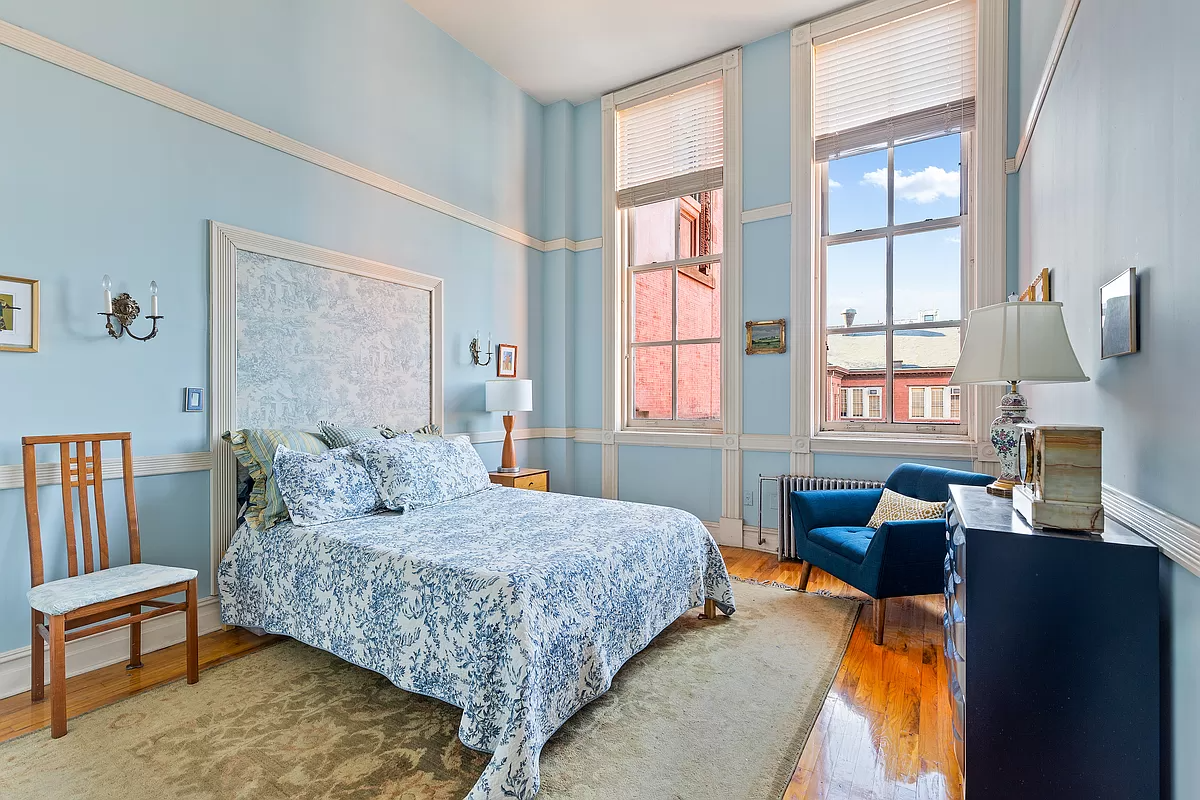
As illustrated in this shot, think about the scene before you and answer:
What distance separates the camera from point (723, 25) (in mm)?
4152

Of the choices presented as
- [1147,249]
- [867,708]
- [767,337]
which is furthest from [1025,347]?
[767,337]

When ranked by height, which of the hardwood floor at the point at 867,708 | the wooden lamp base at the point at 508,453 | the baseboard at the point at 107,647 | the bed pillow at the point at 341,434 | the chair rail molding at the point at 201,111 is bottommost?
the hardwood floor at the point at 867,708

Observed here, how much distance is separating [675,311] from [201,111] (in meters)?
3.39

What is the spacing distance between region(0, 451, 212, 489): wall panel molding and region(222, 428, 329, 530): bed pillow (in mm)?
167

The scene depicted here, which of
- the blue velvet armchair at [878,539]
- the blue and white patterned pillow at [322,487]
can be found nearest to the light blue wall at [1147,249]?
the blue velvet armchair at [878,539]

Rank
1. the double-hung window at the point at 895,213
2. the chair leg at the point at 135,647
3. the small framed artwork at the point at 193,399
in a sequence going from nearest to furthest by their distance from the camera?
the chair leg at the point at 135,647 < the small framed artwork at the point at 193,399 < the double-hung window at the point at 895,213

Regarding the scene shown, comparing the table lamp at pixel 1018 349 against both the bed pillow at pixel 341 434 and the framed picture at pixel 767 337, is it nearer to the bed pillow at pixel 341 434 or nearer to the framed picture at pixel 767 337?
the framed picture at pixel 767 337

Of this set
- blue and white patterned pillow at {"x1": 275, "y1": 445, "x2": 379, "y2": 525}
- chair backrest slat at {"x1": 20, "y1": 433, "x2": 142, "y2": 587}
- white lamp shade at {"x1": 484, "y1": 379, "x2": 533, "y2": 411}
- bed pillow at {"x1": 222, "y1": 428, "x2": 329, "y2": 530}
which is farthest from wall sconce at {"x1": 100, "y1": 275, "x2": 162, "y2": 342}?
white lamp shade at {"x1": 484, "y1": 379, "x2": 533, "y2": 411}

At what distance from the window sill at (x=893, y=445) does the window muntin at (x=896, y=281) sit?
8cm

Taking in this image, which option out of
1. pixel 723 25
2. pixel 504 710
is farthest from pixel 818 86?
pixel 504 710

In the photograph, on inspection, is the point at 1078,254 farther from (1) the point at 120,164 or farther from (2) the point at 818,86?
(1) the point at 120,164

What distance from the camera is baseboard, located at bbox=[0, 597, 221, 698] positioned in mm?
2271

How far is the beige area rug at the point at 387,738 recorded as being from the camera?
1724 mm

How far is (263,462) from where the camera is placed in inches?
111
